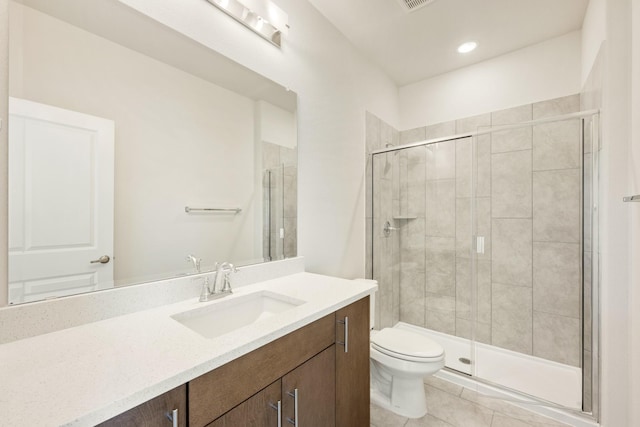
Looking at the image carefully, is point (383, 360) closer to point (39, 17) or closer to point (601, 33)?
point (39, 17)

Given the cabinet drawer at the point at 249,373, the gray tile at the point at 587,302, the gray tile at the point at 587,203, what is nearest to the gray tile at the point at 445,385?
the gray tile at the point at 587,302

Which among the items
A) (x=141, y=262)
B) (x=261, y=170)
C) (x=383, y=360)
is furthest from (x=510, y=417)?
(x=141, y=262)

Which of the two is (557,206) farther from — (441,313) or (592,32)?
(441,313)

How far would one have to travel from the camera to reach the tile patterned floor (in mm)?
1626

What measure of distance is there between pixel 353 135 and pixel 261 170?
102cm

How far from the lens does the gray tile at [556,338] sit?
79.8 inches

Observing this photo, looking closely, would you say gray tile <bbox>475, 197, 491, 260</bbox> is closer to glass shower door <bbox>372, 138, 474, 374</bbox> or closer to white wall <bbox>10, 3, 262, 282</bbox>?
glass shower door <bbox>372, 138, 474, 374</bbox>

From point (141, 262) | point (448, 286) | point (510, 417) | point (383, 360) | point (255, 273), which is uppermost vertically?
point (141, 262)

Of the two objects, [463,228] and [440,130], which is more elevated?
[440,130]

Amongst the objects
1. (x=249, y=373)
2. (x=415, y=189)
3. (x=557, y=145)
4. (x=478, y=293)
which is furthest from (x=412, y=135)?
(x=249, y=373)

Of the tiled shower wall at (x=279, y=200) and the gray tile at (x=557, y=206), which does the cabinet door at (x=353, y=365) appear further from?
the gray tile at (x=557, y=206)

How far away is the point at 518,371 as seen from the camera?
209 centimetres

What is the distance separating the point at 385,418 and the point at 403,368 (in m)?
0.36

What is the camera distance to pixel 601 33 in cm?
153
